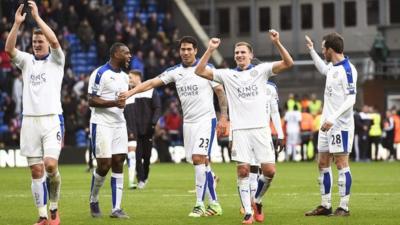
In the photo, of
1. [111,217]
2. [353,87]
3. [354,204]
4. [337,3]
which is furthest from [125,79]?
[337,3]

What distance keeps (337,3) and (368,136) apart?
1738 centimetres

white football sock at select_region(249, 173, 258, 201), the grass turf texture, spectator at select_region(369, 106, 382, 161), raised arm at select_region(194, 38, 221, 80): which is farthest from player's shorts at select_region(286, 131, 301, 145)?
raised arm at select_region(194, 38, 221, 80)

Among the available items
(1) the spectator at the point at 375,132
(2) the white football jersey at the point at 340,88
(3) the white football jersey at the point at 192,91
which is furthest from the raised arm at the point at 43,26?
(1) the spectator at the point at 375,132

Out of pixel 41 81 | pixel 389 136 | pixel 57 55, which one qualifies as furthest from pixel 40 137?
pixel 389 136

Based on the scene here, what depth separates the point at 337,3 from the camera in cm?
5762

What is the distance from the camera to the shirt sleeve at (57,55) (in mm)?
15033

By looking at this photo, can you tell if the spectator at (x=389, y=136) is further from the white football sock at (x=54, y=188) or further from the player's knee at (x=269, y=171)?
the white football sock at (x=54, y=188)

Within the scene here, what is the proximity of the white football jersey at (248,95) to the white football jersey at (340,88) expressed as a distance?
1312 millimetres

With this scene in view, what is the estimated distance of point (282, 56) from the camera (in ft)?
50.3

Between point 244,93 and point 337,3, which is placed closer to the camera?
point 244,93

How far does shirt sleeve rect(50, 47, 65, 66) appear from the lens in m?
15.0

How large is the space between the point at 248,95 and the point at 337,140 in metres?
1.72

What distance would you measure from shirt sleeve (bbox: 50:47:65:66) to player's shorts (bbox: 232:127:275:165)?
2.64 meters

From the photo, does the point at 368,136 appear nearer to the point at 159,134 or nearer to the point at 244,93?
the point at 159,134
